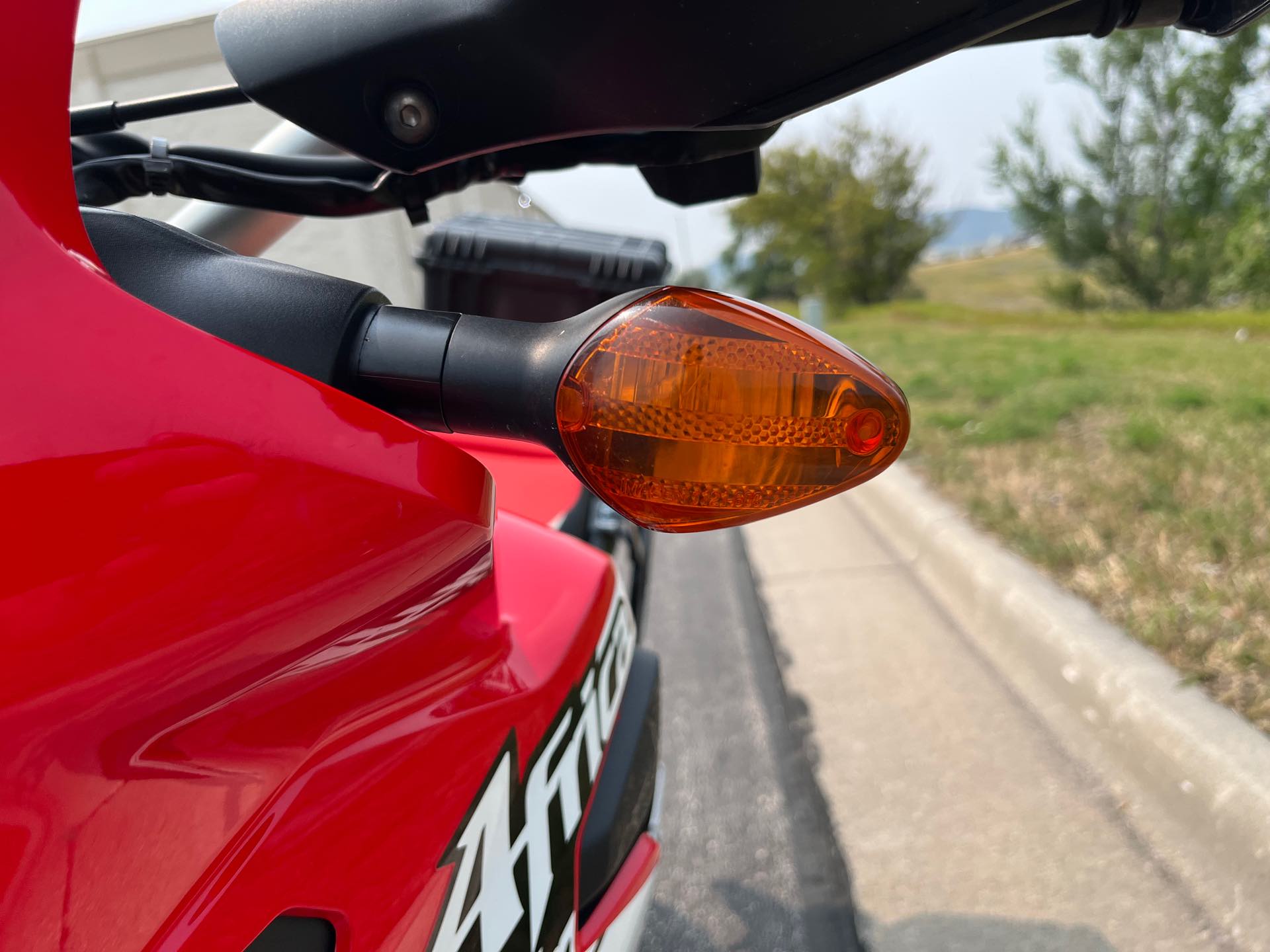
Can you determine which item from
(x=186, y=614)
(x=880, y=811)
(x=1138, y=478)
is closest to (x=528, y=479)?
(x=880, y=811)

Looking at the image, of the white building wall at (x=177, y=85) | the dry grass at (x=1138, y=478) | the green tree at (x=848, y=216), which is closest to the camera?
the white building wall at (x=177, y=85)

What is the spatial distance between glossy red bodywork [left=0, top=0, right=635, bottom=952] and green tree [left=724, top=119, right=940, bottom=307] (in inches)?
1204

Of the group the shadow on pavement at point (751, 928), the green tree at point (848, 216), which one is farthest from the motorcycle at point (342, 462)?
the green tree at point (848, 216)

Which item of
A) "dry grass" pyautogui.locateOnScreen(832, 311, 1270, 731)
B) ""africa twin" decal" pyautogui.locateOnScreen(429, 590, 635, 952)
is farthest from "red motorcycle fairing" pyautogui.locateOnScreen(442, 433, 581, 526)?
"dry grass" pyautogui.locateOnScreen(832, 311, 1270, 731)

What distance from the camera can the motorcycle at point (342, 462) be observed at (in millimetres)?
414

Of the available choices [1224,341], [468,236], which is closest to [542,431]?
[468,236]

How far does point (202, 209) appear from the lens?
1.23 m

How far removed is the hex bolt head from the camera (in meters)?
0.60

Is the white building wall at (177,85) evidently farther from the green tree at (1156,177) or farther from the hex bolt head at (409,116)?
the green tree at (1156,177)

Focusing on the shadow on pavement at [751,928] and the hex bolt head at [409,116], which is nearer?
the hex bolt head at [409,116]

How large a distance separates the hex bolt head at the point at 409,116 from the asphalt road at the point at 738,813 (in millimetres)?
1573

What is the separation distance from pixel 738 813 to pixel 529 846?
141 cm

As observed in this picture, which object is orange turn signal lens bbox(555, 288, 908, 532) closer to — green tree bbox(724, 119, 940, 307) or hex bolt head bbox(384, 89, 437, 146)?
hex bolt head bbox(384, 89, 437, 146)

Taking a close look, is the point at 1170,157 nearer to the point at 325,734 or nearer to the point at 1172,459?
the point at 1172,459
